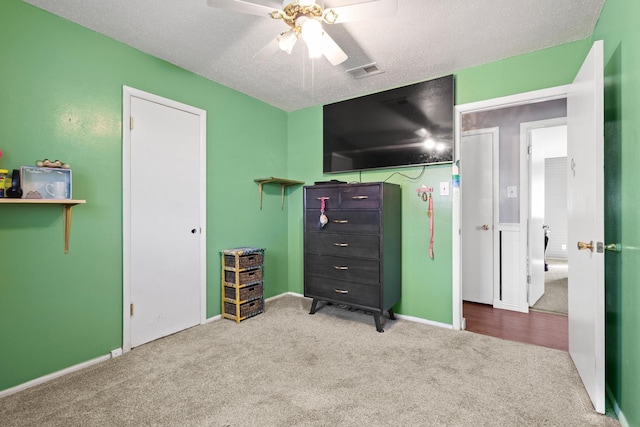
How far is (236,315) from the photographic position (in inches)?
113

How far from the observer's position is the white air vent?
2.62 meters

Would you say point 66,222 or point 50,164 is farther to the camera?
point 66,222

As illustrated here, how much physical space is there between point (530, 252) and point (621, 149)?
6.96 feet

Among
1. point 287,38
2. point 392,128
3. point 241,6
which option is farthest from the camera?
point 392,128

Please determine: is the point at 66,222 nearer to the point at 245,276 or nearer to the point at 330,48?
the point at 245,276

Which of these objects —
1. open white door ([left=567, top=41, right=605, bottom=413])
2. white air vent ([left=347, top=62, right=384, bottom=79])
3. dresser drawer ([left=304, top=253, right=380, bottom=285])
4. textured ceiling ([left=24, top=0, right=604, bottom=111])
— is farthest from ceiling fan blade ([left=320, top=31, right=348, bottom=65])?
dresser drawer ([left=304, top=253, right=380, bottom=285])

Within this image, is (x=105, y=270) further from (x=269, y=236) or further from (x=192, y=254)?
(x=269, y=236)

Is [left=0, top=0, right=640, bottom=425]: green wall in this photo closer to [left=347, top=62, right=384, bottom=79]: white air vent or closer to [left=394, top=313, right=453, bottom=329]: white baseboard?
[left=394, top=313, right=453, bottom=329]: white baseboard

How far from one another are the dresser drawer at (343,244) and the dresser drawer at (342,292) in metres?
0.28

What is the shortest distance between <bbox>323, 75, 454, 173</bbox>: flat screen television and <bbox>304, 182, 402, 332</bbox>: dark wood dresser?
0.46 m

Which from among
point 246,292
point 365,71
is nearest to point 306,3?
point 365,71

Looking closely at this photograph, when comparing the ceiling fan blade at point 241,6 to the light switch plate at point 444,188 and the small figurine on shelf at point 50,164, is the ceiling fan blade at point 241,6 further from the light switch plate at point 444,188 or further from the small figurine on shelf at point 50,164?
the light switch plate at point 444,188

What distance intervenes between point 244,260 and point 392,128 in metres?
2.00

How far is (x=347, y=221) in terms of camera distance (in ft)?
9.23
